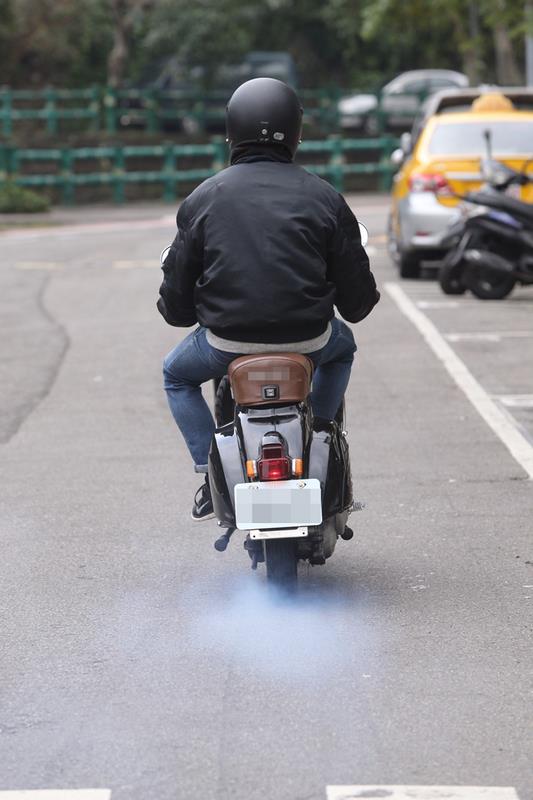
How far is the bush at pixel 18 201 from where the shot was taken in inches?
1235

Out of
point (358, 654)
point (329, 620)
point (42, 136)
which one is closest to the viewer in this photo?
point (358, 654)

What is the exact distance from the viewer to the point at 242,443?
5918 millimetres

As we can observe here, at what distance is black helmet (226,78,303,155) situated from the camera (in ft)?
20.0

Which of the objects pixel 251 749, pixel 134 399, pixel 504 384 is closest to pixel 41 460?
pixel 134 399

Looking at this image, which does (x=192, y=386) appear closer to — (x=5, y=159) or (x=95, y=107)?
(x=5, y=159)

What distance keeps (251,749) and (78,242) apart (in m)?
20.8

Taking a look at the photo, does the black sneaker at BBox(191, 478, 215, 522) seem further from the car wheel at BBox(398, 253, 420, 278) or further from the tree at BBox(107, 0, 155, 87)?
the tree at BBox(107, 0, 155, 87)

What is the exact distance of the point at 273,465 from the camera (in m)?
5.80

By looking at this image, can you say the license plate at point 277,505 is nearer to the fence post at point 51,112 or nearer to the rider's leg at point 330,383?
the rider's leg at point 330,383

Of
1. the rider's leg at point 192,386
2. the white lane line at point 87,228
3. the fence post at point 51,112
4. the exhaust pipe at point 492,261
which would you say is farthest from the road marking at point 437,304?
the fence post at point 51,112

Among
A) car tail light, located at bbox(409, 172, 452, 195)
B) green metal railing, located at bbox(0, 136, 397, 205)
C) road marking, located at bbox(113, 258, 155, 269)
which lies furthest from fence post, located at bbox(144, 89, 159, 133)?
car tail light, located at bbox(409, 172, 452, 195)

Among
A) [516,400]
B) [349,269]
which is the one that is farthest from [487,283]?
[349,269]

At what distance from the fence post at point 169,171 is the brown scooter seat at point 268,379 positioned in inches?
1125

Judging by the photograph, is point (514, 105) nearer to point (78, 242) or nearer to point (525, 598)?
point (78, 242)
